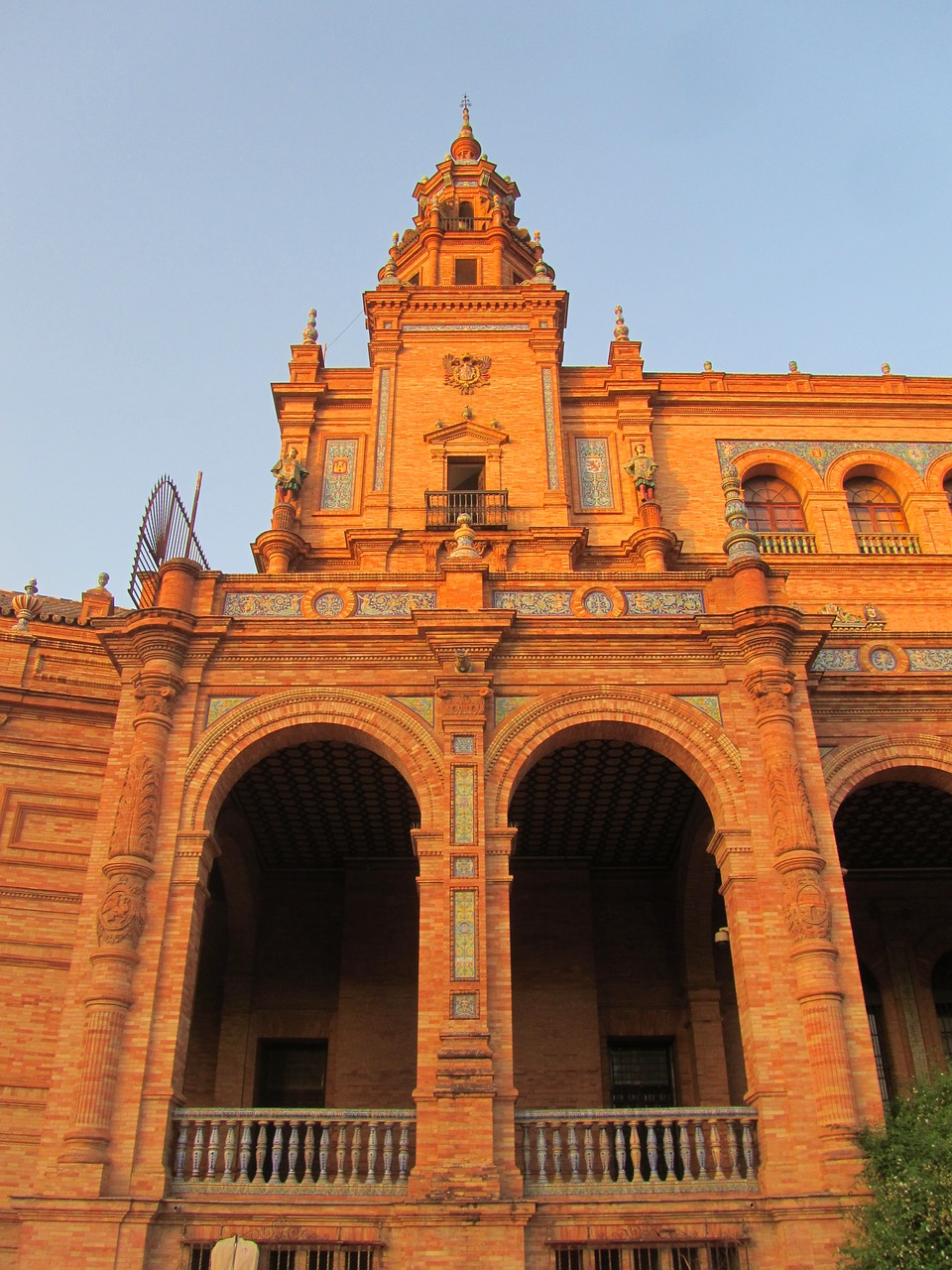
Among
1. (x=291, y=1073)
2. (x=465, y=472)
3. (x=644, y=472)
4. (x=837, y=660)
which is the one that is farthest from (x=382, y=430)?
(x=291, y=1073)

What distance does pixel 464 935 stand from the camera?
12391 millimetres

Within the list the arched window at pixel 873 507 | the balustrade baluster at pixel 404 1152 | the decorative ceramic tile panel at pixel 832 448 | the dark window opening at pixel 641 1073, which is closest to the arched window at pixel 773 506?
the decorative ceramic tile panel at pixel 832 448

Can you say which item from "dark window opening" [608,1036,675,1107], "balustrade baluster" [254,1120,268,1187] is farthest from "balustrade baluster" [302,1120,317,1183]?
"dark window opening" [608,1036,675,1107]

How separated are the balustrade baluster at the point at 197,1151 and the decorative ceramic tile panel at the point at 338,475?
12.1m

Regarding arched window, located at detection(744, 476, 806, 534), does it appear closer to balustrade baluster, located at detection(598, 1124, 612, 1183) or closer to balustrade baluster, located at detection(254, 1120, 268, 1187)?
balustrade baluster, located at detection(598, 1124, 612, 1183)

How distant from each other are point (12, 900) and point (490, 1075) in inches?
287

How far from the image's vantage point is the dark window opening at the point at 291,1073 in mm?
17188

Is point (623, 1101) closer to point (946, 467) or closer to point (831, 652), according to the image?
point (831, 652)

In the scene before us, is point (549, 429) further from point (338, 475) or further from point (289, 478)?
point (289, 478)

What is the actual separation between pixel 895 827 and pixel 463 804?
7427 mm

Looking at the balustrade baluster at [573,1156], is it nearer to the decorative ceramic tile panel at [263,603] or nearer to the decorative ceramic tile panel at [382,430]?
the decorative ceramic tile panel at [263,603]

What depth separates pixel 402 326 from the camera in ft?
77.6

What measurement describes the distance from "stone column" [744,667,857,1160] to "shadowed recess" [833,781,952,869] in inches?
106

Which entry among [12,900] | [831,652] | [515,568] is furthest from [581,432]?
[12,900]
